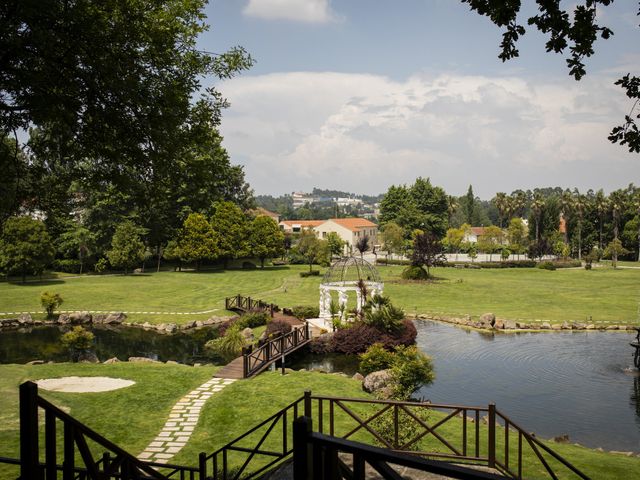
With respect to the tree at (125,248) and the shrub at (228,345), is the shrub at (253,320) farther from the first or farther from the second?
the tree at (125,248)

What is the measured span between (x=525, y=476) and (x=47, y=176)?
488 inches

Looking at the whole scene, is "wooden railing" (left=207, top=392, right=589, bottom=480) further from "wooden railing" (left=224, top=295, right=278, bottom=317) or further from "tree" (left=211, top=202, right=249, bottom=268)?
"tree" (left=211, top=202, right=249, bottom=268)

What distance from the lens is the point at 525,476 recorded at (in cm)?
1197

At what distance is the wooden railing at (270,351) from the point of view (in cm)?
2028

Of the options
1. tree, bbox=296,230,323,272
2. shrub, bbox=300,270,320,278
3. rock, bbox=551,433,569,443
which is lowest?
rock, bbox=551,433,569,443

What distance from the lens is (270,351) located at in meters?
22.2

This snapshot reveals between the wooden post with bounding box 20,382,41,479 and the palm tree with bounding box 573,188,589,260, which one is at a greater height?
the palm tree with bounding box 573,188,589,260

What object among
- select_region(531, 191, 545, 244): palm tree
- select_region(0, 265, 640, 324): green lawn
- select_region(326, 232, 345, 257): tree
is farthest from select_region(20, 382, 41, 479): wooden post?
select_region(531, 191, 545, 244): palm tree

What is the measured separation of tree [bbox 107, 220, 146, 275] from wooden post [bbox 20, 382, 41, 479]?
165ft

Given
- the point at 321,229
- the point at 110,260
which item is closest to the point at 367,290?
the point at 110,260

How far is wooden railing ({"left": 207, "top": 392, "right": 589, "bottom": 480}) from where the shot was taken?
1086 cm

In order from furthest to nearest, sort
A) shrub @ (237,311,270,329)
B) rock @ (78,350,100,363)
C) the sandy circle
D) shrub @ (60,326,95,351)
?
shrub @ (237,311,270,329)
shrub @ (60,326,95,351)
rock @ (78,350,100,363)
the sandy circle

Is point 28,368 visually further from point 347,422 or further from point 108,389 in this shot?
point 347,422

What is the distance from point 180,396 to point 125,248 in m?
37.2
